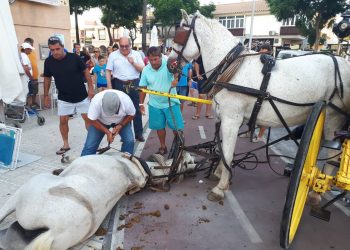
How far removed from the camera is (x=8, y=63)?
4.09m

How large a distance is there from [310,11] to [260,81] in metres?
21.8

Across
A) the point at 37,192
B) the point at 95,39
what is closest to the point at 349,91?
the point at 37,192

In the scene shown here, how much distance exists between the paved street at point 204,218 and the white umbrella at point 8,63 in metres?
1.10

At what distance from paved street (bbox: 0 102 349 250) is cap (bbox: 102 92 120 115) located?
110 centimetres

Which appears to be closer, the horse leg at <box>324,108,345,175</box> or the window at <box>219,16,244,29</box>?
the horse leg at <box>324,108,345,175</box>

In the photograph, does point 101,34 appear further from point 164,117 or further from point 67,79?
point 164,117

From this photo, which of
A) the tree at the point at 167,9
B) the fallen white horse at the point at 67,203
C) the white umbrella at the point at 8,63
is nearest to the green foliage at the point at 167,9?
the tree at the point at 167,9

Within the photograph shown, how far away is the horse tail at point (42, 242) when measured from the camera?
223cm

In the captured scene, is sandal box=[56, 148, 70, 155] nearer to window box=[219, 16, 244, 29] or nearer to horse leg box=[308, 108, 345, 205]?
horse leg box=[308, 108, 345, 205]

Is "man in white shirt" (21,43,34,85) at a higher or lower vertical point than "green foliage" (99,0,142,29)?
lower

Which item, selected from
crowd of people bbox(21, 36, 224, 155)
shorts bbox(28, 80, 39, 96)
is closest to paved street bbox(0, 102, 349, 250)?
crowd of people bbox(21, 36, 224, 155)

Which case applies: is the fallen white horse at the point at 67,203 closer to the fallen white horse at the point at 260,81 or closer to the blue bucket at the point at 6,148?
the fallen white horse at the point at 260,81

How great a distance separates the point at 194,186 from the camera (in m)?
4.09

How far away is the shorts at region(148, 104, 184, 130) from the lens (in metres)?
4.75
